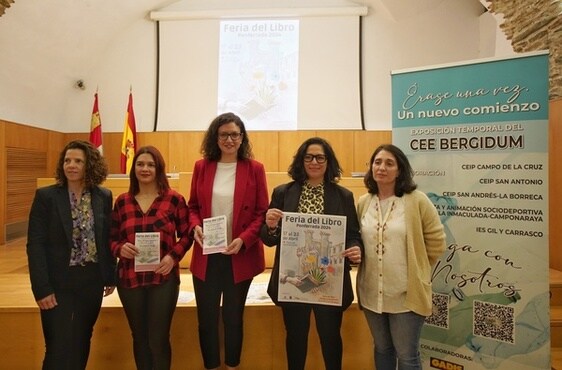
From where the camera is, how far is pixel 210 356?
1.88 meters

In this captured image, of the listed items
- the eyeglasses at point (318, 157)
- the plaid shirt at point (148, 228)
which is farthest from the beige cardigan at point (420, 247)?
the plaid shirt at point (148, 228)

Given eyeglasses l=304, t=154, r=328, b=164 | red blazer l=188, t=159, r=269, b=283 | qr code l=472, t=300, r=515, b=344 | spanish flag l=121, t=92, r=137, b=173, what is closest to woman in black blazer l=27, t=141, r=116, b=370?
red blazer l=188, t=159, r=269, b=283

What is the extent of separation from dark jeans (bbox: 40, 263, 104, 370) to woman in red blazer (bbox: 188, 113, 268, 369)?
487mm

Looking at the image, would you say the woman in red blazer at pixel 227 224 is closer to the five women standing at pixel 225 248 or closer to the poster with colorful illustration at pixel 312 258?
the five women standing at pixel 225 248

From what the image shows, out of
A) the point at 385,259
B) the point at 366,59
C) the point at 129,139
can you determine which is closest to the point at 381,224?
the point at 385,259

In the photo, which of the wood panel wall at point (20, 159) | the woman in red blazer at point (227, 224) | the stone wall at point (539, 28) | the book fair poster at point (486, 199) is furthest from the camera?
the wood panel wall at point (20, 159)

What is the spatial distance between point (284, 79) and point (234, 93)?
37.2 inches

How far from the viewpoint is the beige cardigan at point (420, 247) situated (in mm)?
1639

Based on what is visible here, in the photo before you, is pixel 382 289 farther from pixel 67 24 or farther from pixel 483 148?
pixel 67 24

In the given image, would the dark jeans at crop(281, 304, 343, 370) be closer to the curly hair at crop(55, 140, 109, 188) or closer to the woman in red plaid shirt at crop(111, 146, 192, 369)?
the woman in red plaid shirt at crop(111, 146, 192, 369)

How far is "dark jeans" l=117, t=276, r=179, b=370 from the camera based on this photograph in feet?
5.85

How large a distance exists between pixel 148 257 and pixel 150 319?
32cm

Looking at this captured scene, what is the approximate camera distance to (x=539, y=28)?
3.57 meters

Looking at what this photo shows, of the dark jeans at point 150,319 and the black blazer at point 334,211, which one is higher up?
the black blazer at point 334,211
